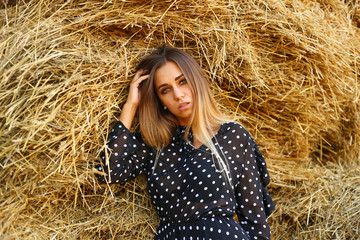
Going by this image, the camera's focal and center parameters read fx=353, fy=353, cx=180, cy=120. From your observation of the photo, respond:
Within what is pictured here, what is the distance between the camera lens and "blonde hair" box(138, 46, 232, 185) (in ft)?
7.48

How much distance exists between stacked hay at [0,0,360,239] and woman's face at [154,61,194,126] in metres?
0.22

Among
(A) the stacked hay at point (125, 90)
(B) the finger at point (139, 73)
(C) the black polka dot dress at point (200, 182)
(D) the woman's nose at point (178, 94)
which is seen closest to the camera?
(A) the stacked hay at point (125, 90)

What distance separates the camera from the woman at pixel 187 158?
2137mm

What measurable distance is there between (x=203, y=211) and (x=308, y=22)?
1520 millimetres

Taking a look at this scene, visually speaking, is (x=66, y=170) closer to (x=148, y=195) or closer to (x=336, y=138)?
(x=148, y=195)

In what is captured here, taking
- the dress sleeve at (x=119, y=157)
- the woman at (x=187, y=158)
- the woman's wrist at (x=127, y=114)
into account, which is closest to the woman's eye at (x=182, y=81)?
the woman at (x=187, y=158)

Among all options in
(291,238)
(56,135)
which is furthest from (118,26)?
(291,238)

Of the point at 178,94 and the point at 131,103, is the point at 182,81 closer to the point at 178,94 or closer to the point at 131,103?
the point at 178,94

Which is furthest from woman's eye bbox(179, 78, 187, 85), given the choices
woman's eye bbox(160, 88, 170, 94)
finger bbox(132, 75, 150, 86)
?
finger bbox(132, 75, 150, 86)

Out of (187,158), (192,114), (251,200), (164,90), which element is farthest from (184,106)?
(251,200)

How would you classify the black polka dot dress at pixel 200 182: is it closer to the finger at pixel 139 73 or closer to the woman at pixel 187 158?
the woman at pixel 187 158

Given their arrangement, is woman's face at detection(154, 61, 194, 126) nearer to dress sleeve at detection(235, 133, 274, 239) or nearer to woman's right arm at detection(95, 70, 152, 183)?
woman's right arm at detection(95, 70, 152, 183)

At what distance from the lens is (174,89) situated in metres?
2.29

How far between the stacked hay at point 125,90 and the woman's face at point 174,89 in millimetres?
216
